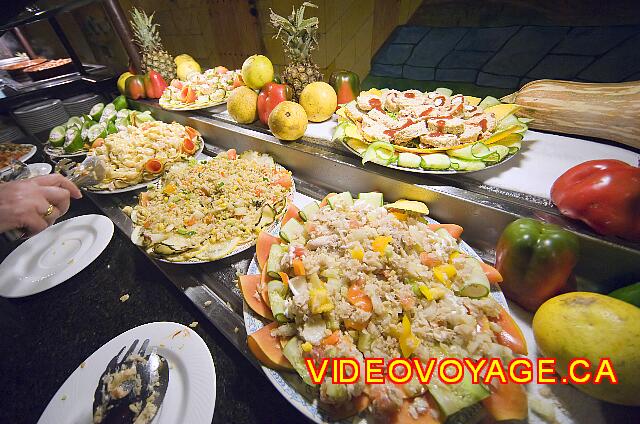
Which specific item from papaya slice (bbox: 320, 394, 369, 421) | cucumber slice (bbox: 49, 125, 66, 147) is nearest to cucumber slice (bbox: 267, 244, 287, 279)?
papaya slice (bbox: 320, 394, 369, 421)

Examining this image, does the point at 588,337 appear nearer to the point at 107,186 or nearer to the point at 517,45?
the point at 107,186

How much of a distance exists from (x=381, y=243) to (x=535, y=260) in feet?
1.82

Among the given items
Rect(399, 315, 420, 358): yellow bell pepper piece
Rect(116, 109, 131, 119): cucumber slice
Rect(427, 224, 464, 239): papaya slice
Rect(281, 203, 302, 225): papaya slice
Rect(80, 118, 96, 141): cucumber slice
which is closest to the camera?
Rect(399, 315, 420, 358): yellow bell pepper piece

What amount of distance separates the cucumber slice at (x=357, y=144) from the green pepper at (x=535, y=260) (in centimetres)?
88

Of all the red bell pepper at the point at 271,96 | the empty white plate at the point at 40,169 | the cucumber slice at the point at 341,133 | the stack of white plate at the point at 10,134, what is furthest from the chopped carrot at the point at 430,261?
the stack of white plate at the point at 10,134

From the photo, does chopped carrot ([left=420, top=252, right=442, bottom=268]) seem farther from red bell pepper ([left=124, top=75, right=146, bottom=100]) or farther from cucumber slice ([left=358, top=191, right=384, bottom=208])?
red bell pepper ([left=124, top=75, right=146, bottom=100])

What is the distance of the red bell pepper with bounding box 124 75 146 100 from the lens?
10.5ft

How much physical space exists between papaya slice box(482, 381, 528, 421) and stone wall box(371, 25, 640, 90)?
12.7ft

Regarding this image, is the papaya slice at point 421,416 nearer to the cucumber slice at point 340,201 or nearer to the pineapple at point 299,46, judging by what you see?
the cucumber slice at point 340,201

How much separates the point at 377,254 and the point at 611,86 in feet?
5.76

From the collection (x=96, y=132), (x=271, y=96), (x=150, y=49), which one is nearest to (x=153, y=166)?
(x=271, y=96)

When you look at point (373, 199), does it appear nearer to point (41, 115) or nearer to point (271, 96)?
point (271, 96)

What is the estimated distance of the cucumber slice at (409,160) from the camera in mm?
1423

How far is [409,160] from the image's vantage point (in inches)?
56.5
